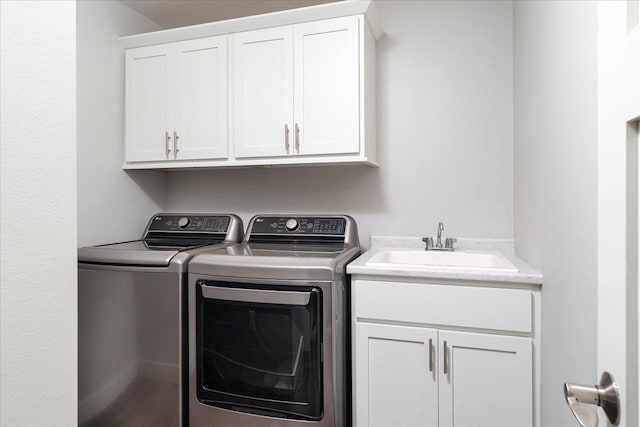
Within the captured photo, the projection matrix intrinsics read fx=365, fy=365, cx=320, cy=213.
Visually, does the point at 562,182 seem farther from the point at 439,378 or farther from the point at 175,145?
the point at 175,145

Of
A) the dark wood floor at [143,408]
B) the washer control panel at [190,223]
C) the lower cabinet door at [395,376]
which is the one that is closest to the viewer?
the lower cabinet door at [395,376]

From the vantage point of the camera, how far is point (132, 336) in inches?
66.5

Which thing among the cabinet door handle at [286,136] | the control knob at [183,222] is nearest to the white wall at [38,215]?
the cabinet door handle at [286,136]

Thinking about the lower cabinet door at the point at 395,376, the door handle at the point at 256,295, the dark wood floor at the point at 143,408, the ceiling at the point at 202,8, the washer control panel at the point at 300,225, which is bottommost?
the dark wood floor at the point at 143,408

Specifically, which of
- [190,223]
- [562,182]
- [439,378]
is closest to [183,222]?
[190,223]

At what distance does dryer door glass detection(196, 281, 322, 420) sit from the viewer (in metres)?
1.51

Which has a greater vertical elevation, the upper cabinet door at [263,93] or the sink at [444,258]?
the upper cabinet door at [263,93]

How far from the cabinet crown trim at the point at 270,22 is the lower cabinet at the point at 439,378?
1.51 meters

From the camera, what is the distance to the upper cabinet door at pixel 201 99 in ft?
6.71

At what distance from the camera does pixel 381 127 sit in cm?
218

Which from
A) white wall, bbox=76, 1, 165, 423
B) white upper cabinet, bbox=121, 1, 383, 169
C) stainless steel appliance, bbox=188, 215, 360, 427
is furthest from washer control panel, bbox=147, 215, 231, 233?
stainless steel appliance, bbox=188, 215, 360, 427

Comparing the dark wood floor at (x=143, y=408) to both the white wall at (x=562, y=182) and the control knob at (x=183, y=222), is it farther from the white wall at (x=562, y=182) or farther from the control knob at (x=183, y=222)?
the white wall at (x=562, y=182)

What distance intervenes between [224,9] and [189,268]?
1.66 meters

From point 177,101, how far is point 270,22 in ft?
2.31
